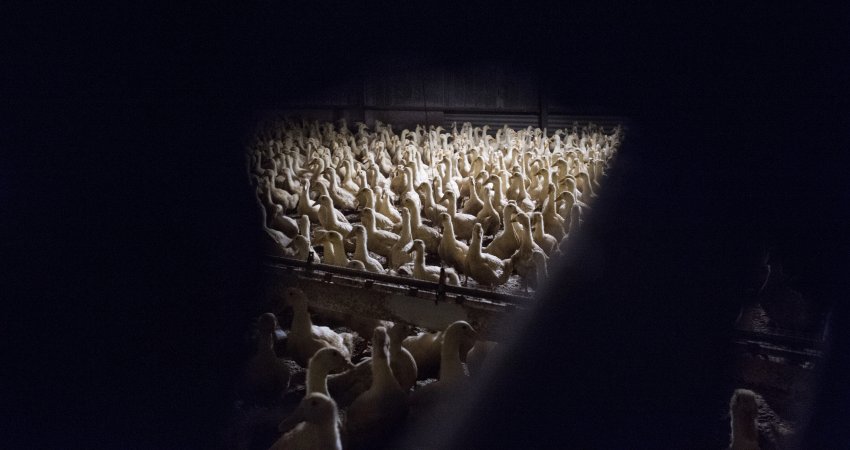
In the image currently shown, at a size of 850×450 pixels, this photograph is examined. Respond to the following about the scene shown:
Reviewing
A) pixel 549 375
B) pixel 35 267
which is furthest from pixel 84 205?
pixel 549 375

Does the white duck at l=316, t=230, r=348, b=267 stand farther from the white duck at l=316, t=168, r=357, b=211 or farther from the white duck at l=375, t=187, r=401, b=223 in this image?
the white duck at l=316, t=168, r=357, b=211

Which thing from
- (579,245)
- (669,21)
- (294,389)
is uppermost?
(669,21)

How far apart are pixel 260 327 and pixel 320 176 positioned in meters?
3.86

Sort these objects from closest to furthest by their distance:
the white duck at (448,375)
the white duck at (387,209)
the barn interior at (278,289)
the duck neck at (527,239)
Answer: the barn interior at (278,289) < the white duck at (448,375) < the duck neck at (527,239) < the white duck at (387,209)

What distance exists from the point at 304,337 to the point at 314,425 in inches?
36.9

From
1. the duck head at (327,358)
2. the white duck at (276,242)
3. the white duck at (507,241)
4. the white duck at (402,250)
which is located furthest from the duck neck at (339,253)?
the duck head at (327,358)

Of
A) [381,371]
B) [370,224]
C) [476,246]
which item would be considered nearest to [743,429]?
[381,371]

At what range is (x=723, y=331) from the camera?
224 centimetres

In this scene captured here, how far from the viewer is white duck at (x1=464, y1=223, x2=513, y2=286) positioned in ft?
11.0

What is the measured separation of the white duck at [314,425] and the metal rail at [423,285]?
0.93m

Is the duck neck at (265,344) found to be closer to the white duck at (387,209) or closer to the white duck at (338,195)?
the white duck at (387,209)

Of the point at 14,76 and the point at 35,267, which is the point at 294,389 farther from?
the point at 14,76

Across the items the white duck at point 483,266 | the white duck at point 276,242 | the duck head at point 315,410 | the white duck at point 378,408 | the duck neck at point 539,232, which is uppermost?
the duck neck at point 539,232

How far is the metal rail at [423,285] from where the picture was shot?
2367 mm
